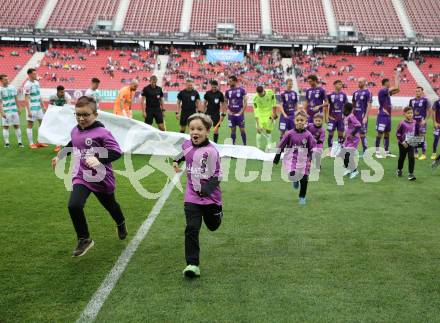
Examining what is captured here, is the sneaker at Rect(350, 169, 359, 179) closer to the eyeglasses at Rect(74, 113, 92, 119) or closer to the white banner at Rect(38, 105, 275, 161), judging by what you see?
the white banner at Rect(38, 105, 275, 161)

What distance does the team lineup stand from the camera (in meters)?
4.12

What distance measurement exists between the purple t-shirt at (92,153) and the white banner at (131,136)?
636 centimetres

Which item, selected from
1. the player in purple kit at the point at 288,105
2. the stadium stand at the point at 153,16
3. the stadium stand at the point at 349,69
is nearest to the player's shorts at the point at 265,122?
the player in purple kit at the point at 288,105

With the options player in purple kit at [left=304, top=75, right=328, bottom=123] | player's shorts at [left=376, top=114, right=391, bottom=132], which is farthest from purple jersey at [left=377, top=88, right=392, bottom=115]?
player in purple kit at [left=304, top=75, right=328, bottom=123]

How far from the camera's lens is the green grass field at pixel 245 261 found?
3.44 m

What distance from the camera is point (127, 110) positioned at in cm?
1287

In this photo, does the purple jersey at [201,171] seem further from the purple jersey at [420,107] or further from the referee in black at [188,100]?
the purple jersey at [420,107]

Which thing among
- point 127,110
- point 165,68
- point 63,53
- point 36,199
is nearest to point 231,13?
point 165,68

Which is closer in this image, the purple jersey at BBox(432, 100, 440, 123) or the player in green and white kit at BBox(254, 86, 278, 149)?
the purple jersey at BBox(432, 100, 440, 123)

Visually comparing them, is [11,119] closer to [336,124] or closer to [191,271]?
[336,124]

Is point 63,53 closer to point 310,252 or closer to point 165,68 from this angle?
point 165,68

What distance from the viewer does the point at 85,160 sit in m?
4.42

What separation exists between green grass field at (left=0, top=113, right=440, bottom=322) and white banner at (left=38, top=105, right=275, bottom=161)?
3.77m

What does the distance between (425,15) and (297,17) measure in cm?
1490
